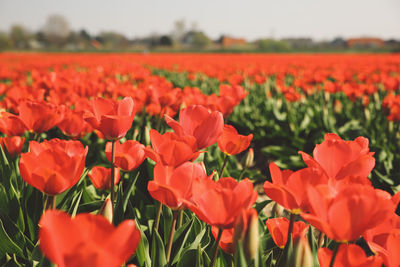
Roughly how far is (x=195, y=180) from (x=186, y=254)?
37cm

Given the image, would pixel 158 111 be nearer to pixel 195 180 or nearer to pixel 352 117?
pixel 195 180

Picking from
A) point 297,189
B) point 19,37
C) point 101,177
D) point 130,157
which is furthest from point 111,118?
point 19,37

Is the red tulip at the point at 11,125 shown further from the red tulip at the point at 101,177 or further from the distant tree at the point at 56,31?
the distant tree at the point at 56,31

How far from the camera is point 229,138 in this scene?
130cm

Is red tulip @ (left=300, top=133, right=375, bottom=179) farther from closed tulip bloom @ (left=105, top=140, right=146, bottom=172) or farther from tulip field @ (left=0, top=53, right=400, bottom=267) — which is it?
closed tulip bloom @ (left=105, top=140, right=146, bottom=172)

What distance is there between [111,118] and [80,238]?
673 mm

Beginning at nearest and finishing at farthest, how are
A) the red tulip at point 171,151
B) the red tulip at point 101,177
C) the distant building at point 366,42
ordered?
the red tulip at point 171,151 < the red tulip at point 101,177 < the distant building at point 366,42

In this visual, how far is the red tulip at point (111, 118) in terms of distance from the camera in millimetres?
1160

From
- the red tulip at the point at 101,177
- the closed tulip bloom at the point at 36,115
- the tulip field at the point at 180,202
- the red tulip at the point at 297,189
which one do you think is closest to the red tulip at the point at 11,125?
the tulip field at the point at 180,202

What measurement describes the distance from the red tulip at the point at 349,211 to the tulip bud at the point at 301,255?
60 millimetres

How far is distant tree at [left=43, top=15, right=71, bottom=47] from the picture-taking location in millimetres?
71188

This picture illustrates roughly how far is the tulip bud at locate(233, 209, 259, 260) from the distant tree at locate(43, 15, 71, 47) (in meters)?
79.4

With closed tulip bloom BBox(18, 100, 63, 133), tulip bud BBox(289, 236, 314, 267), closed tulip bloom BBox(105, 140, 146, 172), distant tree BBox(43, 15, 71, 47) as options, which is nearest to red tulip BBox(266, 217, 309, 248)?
tulip bud BBox(289, 236, 314, 267)

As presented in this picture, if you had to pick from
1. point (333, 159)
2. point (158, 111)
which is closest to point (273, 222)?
point (333, 159)
